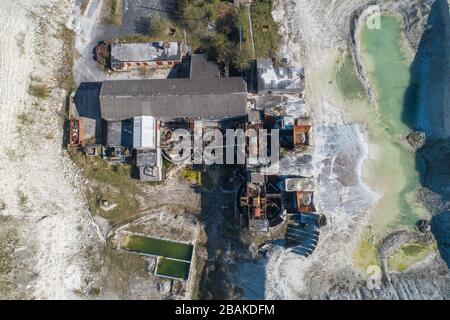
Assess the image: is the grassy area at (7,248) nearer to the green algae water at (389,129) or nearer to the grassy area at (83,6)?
the grassy area at (83,6)

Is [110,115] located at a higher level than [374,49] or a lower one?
lower

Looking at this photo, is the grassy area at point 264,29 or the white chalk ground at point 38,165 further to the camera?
the grassy area at point 264,29

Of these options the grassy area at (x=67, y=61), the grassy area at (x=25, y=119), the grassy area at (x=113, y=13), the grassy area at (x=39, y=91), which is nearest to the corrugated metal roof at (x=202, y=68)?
the grassy area at (x=113, y=13)

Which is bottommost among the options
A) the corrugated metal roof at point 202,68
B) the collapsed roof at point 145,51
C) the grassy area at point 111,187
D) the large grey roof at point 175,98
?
the grassy area at point 111,187

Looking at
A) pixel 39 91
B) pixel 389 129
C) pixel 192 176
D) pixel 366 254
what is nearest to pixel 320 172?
pixel 389 129

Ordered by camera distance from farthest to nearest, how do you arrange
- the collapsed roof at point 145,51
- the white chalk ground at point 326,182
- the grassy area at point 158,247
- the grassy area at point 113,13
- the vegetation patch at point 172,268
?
the grassy area at point 113,13
the collapsed roof at point 145,51
the grassy area at point 158,247
the vegetation patch at point 172,268
the white chalk ground at point 326,182

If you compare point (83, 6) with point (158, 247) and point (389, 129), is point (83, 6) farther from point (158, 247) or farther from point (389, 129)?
point (389, 129)
